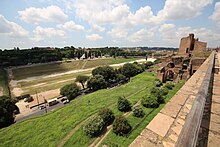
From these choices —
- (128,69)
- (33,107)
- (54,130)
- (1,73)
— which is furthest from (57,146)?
(1,73)

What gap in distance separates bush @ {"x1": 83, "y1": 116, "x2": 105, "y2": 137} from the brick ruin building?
1872 centimetres

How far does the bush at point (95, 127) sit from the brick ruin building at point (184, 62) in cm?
1872

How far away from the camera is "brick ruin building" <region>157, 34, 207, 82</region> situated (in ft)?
76.6

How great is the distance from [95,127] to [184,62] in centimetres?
2393

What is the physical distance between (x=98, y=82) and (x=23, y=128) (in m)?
19.1

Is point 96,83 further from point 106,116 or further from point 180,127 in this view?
point 180,127

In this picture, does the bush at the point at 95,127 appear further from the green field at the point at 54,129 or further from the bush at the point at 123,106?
the bush at the point at 123,106

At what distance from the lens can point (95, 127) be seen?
1343 cm

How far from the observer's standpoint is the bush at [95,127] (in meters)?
13.3

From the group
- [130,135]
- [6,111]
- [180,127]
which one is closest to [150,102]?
[130,135]

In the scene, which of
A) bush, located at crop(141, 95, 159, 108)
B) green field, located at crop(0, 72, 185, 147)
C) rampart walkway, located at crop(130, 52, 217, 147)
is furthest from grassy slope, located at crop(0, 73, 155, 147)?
rampart walkway, located at crop(130, 52, 217, 147)

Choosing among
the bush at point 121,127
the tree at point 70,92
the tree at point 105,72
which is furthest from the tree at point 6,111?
the tree at point 105,72

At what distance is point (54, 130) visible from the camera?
1488 centimetres

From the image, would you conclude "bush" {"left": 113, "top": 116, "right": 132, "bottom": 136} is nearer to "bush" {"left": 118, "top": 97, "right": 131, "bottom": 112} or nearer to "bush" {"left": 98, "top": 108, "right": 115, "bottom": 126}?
"bush" {"left": 98, "top": 108, "right": 115, "bottom": 126}
